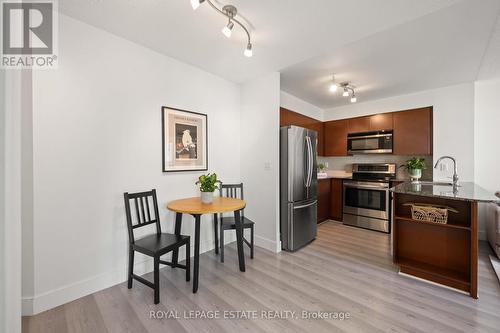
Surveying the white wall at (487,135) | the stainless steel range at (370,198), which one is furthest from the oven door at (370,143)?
the white wall at (487,135)

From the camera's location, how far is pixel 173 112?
8.64 ft

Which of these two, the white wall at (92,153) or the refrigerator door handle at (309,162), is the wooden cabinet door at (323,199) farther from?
the white wall at (92,153)

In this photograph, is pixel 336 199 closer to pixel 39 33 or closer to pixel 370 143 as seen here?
pixel 370 143

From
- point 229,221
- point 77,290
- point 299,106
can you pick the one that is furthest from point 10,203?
point 299,106

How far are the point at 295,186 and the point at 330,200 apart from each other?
1860 millimetres

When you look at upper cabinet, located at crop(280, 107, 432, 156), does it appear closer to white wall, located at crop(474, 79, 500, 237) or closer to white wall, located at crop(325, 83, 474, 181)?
white wall, located at crop(325, 83, 474, 181)

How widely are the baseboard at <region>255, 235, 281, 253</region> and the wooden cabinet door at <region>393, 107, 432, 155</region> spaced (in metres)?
2.82

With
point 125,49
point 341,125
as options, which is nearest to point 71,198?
point 125,49

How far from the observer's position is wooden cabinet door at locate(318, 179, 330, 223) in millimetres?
4227

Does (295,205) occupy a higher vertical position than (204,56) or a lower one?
lower

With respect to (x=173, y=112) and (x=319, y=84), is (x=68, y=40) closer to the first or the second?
(x=173, y=112)

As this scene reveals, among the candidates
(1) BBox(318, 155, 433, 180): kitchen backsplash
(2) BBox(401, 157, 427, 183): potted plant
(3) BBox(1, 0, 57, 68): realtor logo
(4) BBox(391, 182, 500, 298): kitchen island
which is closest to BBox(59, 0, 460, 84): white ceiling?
(3) BBox(1, 0, 57, 68): realtor logo

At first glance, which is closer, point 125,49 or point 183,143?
point 125,49

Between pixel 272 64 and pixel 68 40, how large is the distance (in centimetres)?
215
